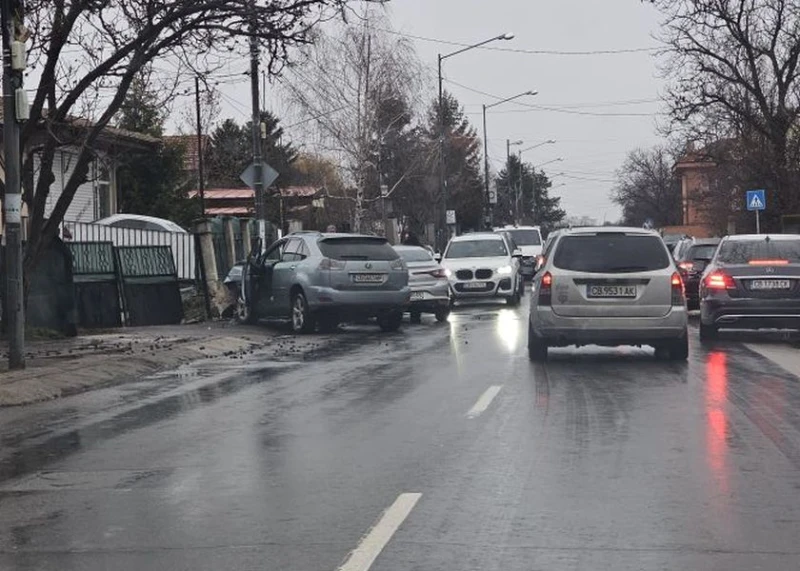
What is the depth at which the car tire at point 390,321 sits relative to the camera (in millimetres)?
23188

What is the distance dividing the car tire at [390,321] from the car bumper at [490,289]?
7895mm

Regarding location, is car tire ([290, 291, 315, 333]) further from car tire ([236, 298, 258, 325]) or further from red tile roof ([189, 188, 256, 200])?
red tile roof ([189, 188, 256, 200])

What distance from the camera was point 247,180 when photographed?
2694cm

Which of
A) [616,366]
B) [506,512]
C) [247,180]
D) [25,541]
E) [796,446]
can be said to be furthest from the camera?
[247,180]

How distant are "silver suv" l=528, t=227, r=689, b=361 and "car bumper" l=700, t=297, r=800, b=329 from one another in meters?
3.20

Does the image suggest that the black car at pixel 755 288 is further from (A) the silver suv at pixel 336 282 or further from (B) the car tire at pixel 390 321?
(B) the car tire at pixel 390 321

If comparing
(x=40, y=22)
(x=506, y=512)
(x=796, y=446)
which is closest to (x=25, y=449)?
(x=506, y=512)

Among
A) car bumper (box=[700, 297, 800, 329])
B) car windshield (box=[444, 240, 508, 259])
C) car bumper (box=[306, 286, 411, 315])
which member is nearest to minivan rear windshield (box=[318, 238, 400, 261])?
car bumper (box=[306, 286, 411, 315])

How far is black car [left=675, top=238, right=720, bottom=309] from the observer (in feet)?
82.1

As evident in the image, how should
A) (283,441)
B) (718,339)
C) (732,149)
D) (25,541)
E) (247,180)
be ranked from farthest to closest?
(732,149) < (247,180) < (718,339) < (283,441) < (25,541)

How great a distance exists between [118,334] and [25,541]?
580 inches

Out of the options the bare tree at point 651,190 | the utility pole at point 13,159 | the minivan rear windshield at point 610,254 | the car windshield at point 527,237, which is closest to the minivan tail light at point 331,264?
the minivan rear windshield at point 610,254

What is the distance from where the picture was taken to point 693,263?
82.1 feet

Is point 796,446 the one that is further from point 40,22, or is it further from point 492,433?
point 40,22
